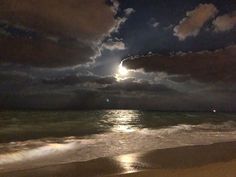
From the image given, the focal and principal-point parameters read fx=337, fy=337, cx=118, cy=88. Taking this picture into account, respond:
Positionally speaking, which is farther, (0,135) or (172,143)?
(0,135)

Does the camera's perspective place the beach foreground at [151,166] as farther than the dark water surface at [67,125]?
No

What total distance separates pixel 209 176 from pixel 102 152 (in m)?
4.43

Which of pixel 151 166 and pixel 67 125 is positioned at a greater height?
pixel 67 125

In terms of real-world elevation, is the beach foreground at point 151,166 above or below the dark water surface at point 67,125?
below

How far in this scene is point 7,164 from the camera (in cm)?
888

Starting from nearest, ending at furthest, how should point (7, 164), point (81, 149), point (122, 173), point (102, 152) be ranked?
point (122, 173) → point (7, 164) → point (102, 152) → point (81, 149)

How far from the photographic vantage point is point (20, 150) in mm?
11008

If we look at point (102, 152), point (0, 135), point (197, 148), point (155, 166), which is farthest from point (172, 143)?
point (0, 135)

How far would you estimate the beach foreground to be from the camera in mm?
7095

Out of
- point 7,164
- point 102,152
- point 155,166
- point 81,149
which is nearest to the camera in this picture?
point 155,166

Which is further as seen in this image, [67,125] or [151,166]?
[67,125]

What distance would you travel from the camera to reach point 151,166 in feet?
26.1

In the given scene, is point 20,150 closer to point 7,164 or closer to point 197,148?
point 7,164

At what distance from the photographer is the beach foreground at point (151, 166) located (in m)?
7.09
